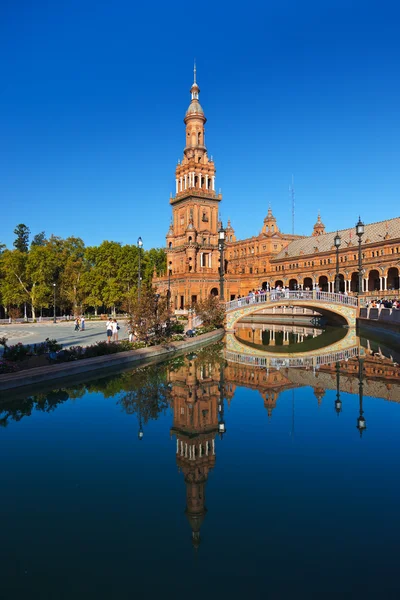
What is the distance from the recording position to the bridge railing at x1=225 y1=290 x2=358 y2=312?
118 ft

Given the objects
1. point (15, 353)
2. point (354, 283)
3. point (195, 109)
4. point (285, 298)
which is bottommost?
point (15, 353)

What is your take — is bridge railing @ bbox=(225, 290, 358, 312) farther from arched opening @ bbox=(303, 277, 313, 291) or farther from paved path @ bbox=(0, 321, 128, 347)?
arched opening @ bbox=(303, 277, 313, 291)

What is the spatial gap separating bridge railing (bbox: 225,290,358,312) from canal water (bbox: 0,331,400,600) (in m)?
23.4

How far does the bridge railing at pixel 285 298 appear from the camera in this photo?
35916 mm

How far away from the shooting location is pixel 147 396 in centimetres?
1338

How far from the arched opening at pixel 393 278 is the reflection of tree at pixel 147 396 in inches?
2048

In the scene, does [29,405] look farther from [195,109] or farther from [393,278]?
[195,109]

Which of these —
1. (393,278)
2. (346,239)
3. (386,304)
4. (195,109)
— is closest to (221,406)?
(386,304)

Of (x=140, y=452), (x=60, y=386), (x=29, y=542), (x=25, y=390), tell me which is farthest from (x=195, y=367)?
(x=29, y=542)

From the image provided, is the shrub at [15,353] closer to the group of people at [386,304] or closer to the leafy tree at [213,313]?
the leafy tree at [213,313]

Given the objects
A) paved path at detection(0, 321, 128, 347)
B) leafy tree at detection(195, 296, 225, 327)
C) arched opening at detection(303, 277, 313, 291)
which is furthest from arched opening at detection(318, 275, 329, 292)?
paved path at detection(0, 321, 128, 347)

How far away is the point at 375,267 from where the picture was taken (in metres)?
60.7

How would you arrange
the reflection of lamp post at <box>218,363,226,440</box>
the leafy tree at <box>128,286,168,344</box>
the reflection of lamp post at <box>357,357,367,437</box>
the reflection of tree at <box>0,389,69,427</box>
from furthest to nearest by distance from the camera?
the leafy tree at <box>128,286,168,344</box> → the reflection of tree at <box>0,389,69,427</box> → the reflection of lamp post at <box>357,357,367,437</box> → the reflection of lamp post at <box>218,363,226,440</box>

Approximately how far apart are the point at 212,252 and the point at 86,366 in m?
56.6
